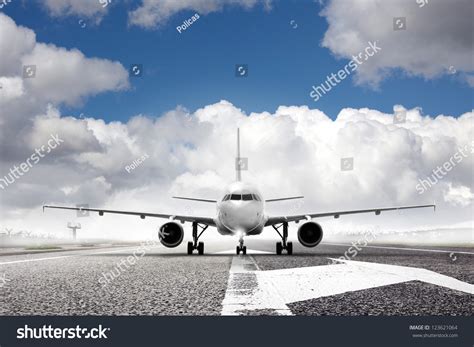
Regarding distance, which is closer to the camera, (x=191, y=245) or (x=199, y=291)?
(x=199, y=291)

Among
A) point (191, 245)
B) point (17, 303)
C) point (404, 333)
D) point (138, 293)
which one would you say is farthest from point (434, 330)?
point (191, 245)

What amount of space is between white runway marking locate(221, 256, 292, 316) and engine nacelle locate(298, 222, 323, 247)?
14317 mm

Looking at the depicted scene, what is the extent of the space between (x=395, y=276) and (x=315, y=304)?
502cm

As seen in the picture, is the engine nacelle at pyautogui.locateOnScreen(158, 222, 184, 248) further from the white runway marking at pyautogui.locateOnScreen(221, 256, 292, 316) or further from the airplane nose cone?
the white runway marking at pyautogui.locateOnScreen(221, 256, 292, 316)

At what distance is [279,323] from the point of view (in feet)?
16.0

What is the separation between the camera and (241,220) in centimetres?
2256

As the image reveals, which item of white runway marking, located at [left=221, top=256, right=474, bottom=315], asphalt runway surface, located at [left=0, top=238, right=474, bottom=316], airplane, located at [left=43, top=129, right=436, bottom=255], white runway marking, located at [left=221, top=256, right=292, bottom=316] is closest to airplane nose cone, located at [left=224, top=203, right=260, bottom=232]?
airplane, located at [left=43, top=129, right=436, bottom=255]

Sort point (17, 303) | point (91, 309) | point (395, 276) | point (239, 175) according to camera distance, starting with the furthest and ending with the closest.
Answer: point (239, 175)
point (395, 276)
point (17, 303)
point (91, 309)

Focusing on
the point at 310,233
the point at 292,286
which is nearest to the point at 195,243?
the point at 310,233

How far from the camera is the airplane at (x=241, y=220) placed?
74.5ft

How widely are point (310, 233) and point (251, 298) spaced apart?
17687mm

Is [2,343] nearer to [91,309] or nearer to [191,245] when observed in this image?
[91,309]

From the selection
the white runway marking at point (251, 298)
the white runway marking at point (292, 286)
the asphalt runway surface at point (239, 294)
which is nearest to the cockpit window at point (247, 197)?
the white runway marking at point (292, 286)

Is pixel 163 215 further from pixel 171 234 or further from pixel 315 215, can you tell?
pixel 315 215
